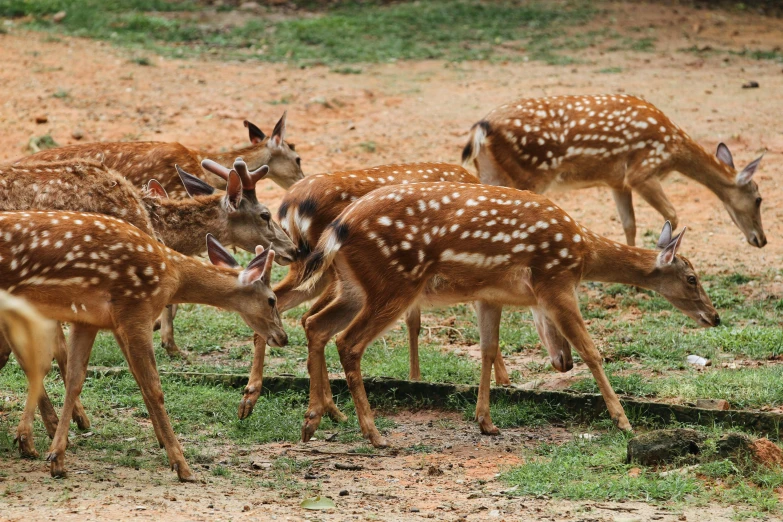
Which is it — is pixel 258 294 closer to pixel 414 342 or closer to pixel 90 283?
pixel 90 283

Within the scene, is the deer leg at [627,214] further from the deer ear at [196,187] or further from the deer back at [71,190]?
the deer back at [71,190]

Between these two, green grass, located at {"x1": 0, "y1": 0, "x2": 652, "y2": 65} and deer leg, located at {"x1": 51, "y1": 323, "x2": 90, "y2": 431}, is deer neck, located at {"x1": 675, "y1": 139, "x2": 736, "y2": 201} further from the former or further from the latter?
deer leg, located at {"x1": 51, "y1": 323, "x2": 90, "y2": 431}

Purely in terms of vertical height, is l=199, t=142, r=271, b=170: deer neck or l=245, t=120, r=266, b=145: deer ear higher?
l=245, t=120, r=266, b=145: deer ear

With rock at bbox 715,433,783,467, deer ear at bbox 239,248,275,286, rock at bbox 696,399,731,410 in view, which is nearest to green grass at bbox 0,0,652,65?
deer ear at bbox 239,248,275,286

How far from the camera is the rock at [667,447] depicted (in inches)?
236

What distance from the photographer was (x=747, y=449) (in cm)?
586

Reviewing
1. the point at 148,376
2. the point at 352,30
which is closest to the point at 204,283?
the point at 148,376

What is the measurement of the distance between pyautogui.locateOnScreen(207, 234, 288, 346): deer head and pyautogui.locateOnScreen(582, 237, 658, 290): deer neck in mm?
2148

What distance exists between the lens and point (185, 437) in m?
6.88

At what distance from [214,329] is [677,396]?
3.96m

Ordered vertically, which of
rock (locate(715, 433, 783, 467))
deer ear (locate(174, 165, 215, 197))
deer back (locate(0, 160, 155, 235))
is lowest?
rock (locate(715, 433, 783, 467))

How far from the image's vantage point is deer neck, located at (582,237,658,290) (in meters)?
7.58

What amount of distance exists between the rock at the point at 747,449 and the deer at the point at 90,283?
292cm

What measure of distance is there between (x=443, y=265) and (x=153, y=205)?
92.8 inches
